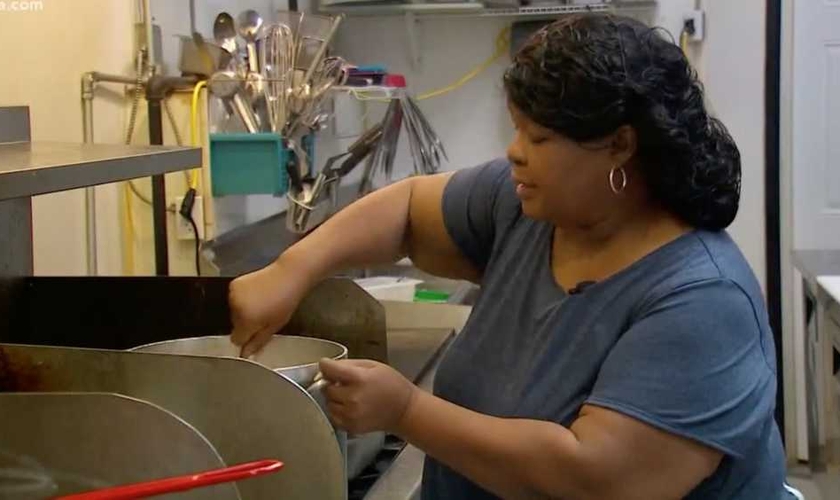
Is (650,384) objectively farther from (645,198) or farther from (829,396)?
(829,396)

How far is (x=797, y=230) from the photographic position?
3074mm

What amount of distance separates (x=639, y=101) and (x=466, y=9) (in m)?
1.91

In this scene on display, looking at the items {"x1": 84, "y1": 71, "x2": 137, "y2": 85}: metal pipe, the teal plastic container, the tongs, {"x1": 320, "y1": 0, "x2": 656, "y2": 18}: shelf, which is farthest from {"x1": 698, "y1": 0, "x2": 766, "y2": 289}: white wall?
{"x1": 84, "y1": 71, "x2": 137, "y2": 85}: metal pipe

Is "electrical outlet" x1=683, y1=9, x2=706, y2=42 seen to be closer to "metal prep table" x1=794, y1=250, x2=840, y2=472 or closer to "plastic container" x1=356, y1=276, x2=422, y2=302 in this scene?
"metal prep table" x1=794, y1=250, x2=840, y2=472

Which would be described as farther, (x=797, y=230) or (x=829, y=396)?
(x=797, y=230)

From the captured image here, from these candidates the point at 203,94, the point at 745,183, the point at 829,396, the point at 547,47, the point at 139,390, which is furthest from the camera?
the point at 745,183

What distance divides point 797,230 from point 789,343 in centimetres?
35

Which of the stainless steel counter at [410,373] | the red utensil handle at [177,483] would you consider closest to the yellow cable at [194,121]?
the stainless steel counter at [410,373]

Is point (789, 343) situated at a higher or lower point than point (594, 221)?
lower

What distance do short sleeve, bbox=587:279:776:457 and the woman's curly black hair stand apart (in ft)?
0.32

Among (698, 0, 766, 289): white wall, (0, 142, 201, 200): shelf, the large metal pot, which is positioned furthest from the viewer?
(698, 0, 766, 289): white wall

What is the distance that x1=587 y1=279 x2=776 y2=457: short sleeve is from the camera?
778mm

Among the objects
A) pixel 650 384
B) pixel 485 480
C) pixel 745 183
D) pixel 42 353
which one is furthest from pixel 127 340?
pixel 745 183

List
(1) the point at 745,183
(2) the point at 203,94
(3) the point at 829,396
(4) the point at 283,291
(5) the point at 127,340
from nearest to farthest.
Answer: (4) the point at 283,291 < (5) the point at 127,340 < (2) the point at 203,94 < (3) the point at 829,396 < (1) the point at 745,183
